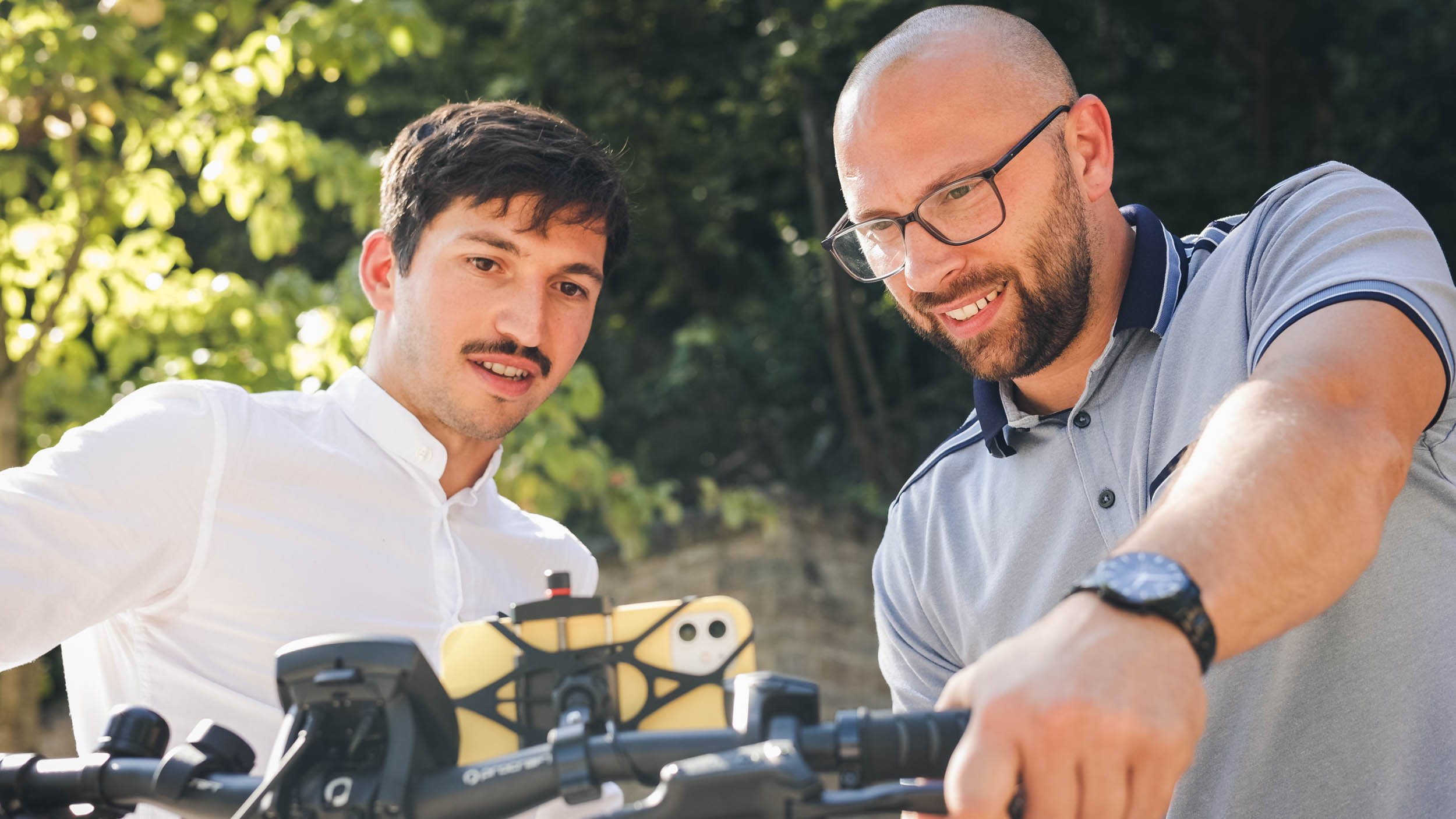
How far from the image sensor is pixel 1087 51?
9.45m

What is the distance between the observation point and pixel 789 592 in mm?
7555

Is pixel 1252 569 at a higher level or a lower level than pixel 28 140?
lower

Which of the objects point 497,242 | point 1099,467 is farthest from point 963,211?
point 497,242

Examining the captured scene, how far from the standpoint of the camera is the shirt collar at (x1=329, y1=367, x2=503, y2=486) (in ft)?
8.18

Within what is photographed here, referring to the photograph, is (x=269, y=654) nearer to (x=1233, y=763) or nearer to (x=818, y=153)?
(x=1233, y=763)

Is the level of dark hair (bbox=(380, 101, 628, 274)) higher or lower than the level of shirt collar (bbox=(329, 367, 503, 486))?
higher

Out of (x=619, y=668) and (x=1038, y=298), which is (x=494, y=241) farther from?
(x=619, y=668)

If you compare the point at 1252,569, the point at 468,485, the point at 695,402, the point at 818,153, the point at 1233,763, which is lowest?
the point at 1233,763

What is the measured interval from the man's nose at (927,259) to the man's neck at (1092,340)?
10.8 inches

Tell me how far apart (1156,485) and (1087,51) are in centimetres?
802

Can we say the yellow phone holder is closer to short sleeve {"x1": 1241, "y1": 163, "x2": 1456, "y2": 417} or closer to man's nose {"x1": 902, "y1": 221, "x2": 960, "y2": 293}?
short sleeve {"x1": 1241, "y1": 163, "x2": 1456, "y2": 417}

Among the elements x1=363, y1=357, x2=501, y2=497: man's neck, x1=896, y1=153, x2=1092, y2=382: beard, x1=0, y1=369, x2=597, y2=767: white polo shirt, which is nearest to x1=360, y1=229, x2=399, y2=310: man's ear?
x1=363, y1=357, x2=501, y2=497: man's neck

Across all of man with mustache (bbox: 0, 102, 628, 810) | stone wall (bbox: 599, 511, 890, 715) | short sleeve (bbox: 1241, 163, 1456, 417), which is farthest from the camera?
stone wall (bbox: 599, 511, 890, 715)

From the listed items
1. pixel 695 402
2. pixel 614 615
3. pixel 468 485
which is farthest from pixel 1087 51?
pixel 614 615
